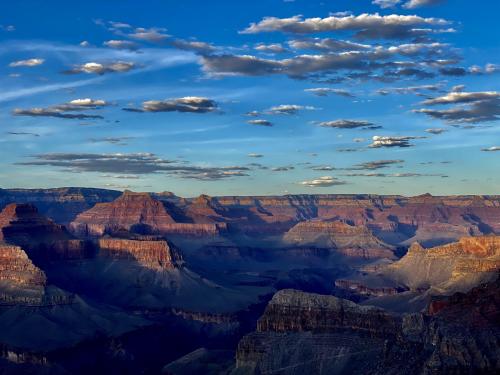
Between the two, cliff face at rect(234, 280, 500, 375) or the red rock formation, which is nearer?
cliff face at rect(234, 280, 500, 375)

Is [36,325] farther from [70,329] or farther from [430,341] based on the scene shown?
[430,341]

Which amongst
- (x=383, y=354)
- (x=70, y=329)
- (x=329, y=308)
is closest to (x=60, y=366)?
(x=70, y=329)

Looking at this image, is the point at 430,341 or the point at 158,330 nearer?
the point at 430,341

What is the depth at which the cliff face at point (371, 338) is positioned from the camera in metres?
88.3

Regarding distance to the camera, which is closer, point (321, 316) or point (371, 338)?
point (371, 338)

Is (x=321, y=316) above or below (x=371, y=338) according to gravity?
above

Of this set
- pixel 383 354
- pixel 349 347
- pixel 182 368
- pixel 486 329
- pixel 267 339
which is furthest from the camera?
pixel 182 368

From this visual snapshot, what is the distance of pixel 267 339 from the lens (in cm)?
12556

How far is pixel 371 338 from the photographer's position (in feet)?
380

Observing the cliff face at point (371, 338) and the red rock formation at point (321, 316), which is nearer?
the cliff face at point (371, 338)

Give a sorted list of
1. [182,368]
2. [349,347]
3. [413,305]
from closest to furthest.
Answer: [349,347], [182,368], [413,305]

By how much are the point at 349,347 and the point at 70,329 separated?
Result: 289 ft

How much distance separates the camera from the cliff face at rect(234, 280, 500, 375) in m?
88.3

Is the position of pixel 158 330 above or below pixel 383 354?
below
